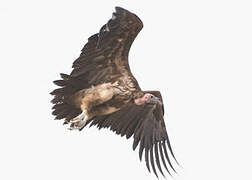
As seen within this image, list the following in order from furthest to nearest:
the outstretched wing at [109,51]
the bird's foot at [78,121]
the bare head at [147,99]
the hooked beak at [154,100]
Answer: the hooked beak at [154,100]
the bare head at [147,99]
the bird's foot at [78,121]
the outstretched wing at [109,51]

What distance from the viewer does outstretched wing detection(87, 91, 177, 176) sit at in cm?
1802

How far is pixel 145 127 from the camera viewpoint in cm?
1831

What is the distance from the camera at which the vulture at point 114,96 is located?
53.2ft

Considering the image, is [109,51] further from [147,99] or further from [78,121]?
[78,121]

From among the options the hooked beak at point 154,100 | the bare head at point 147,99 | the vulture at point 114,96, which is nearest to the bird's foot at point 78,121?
the vulture at point 114,96

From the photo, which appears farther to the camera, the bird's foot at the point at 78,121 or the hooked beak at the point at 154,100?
the hooked beak at the point at 154,100

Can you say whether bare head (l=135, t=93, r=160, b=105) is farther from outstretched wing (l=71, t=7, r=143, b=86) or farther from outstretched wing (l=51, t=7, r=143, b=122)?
outstretched wing (l=71, t=7, r=143, b=86)

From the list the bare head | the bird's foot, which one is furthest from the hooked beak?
the bird's foot

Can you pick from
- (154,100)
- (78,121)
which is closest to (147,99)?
(154,100)

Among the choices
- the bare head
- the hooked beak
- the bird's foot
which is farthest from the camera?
the hooked beak

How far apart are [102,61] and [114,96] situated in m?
0.91

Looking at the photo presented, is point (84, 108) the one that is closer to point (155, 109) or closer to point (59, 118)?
point (59, 118)

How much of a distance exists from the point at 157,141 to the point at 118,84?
7.09 ft

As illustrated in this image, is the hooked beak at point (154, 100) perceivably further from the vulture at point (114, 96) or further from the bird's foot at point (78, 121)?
the bird's foot at point (78, 121)
